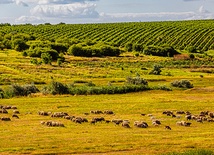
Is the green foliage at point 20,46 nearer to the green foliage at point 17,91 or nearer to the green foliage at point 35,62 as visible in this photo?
the green foliage at point 35,62

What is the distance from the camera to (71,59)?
134875mm

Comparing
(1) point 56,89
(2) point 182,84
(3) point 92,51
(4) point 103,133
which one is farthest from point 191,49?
(4) point 103,133

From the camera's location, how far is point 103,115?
53.6m

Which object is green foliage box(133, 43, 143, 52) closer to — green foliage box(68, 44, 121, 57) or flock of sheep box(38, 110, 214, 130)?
green foliage box(68, 44, 121, 57)

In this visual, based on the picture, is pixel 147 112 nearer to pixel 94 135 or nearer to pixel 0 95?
pixel 94 135

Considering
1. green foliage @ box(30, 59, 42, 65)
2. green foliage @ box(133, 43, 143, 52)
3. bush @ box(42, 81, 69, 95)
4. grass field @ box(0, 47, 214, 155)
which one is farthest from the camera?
green foliage @ box(133, 43, 143, 52)

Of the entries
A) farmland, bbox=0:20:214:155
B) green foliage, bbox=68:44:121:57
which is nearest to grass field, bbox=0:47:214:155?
farmland, bbox=0:20:214:155

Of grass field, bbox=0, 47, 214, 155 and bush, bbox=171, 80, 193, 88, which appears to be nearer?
grass field, bbox=0, 47, 214, 155

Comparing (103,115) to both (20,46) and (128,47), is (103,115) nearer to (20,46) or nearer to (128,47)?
(20,46)

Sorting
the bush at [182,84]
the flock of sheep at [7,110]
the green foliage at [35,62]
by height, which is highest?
the flock of sheep at [7,110]

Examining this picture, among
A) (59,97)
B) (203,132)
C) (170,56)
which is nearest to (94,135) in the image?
(203,132)

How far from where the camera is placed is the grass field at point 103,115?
36.6 metres

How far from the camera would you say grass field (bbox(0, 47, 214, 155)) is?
3656 cm

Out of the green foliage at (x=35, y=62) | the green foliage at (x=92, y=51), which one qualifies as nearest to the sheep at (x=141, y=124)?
the green foliage at (x=35, y=62)
